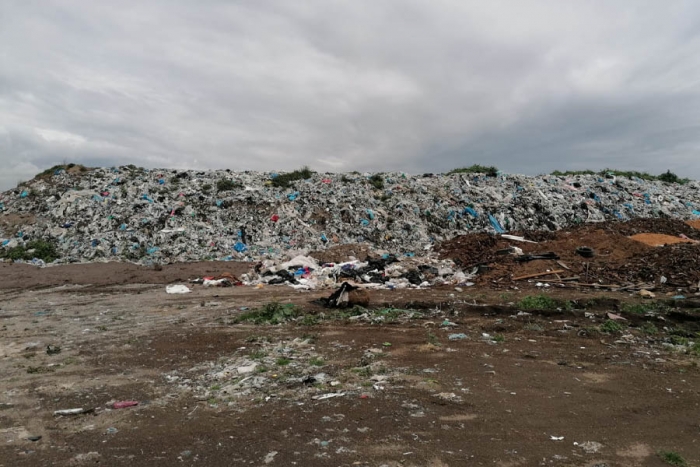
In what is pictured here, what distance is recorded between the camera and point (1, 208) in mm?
17484

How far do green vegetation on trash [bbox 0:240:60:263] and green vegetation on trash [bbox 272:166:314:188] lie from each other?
8.72 meters

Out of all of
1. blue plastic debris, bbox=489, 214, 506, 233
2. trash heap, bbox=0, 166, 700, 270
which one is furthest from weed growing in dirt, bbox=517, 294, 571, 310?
blue plastic debris, bbox=489, 214, 506, 233

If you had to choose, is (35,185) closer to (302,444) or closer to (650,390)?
(302,444)

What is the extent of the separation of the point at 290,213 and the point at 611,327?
12837mm

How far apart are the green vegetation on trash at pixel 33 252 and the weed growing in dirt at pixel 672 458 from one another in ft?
54.3

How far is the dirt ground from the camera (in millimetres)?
2910

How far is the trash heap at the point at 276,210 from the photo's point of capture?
49.6 feet

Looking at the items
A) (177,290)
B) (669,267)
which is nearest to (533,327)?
(669,267)

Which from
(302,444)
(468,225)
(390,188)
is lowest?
(302,444)

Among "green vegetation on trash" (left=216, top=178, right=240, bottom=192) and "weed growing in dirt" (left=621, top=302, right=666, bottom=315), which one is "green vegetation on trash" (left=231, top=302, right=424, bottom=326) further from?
"green vegetation on trash" (left=216, top=178, right=240, bottom=192)

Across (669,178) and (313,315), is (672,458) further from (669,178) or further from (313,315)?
(669,178)

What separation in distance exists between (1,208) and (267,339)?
18.0m

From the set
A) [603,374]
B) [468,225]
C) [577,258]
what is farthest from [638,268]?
[468,225]

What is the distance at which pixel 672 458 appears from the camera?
2713 mm
